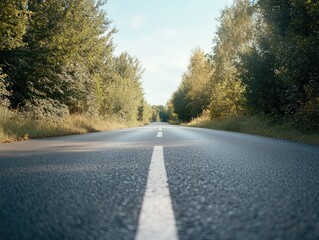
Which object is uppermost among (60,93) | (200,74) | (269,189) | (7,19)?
(200,74)

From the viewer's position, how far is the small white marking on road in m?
1.24

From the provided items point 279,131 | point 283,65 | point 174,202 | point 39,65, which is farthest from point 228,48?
point 174,202

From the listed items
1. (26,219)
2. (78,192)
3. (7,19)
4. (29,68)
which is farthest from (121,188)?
(29,68)

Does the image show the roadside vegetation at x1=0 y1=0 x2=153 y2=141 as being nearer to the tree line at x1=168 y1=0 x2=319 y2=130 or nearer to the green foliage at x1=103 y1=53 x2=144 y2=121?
the tree line at x1=168 y1=0 x2=319 y2=130

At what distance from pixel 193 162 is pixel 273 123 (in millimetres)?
10982

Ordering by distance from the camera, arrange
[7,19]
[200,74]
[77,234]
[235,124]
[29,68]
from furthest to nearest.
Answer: [200,74], [235,124], [29,68], [7,19], [77,234]

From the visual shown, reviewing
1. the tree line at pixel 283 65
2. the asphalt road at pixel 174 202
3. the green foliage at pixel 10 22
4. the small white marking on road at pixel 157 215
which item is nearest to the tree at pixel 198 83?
the tree line at pixel 283 65

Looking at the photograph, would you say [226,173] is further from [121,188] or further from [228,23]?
[228,23]

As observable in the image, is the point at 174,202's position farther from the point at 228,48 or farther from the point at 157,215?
the point at 228,48

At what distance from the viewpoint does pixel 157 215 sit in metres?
1.50

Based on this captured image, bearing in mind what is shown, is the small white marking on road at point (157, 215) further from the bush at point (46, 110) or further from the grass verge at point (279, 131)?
the bush at point (46, 110)

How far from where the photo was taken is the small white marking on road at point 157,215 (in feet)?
4.05

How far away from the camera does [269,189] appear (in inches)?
85.0

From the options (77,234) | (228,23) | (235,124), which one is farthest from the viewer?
(228,23)
